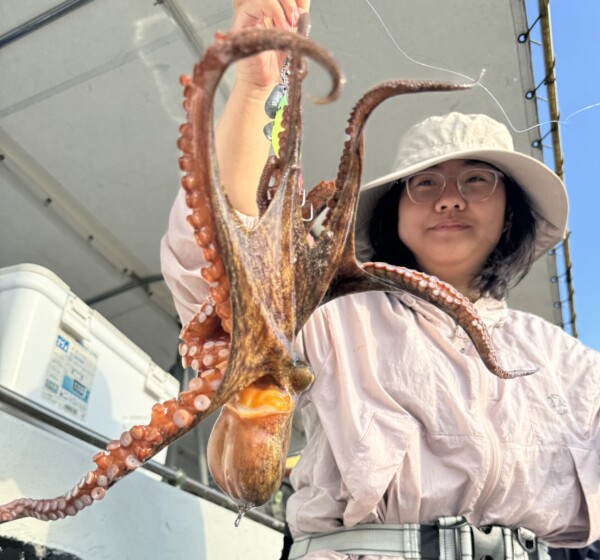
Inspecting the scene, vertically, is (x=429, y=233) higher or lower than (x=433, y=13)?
lower

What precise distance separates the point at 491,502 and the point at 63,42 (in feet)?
6.99

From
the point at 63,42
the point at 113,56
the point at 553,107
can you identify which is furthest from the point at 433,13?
the point at 63,42

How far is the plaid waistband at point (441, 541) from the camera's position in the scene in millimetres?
1252

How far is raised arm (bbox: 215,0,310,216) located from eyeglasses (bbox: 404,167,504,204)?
0.67 metres

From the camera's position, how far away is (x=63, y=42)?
7.80 feet

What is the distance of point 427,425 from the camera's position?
1.40 meters

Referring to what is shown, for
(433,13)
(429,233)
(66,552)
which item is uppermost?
(433,13)

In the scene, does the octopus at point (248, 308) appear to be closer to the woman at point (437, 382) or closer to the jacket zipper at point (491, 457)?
the woman at point (437, 382)

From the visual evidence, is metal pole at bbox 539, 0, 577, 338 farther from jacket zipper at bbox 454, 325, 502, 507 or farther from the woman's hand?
the woman's hand

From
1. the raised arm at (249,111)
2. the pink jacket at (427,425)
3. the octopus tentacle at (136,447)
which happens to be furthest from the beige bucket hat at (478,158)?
the octopus tentacle at (136,447)

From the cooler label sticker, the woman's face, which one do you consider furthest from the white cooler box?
the woman's face

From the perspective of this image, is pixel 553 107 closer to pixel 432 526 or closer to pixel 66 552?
pixel 432 526

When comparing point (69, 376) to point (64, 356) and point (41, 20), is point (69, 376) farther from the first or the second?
point (41, 20)

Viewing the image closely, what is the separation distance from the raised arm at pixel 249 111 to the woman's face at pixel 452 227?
26.4 inches
